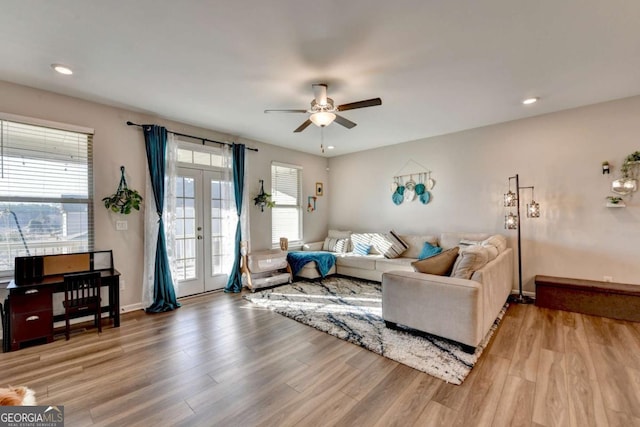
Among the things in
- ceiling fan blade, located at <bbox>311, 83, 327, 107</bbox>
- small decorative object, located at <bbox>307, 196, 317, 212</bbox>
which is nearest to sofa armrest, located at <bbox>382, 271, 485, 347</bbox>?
ceiling fan blade, located at <bbox>311, 83, 327, 107</bbox>

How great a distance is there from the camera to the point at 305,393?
6.78 ft

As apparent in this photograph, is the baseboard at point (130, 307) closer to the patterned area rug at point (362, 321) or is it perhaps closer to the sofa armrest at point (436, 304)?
the patterned area rug at point (362, 321)

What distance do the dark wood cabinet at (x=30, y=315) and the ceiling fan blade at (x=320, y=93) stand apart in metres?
3.48

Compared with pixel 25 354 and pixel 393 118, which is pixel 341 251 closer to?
pixel 393 118

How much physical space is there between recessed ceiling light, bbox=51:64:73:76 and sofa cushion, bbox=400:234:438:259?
5.25m

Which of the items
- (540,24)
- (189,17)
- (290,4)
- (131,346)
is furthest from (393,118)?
(131,346)

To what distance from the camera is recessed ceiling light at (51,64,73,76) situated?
268 centimetres

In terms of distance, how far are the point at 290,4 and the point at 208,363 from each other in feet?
9.73

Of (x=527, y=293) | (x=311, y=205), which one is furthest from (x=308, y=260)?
(x=527, y=293)

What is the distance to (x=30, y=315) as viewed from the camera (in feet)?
9.23

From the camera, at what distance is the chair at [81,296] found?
298 cm

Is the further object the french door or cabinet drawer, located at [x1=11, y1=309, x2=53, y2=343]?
the french door

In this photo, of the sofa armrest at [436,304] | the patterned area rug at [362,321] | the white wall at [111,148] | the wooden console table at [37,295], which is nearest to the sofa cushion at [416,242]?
the patterned area rug at [362,321]

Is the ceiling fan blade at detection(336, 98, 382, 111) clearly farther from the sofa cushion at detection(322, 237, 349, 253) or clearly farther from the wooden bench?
the sofa cushion at detection(322, 237, 349, 253)
